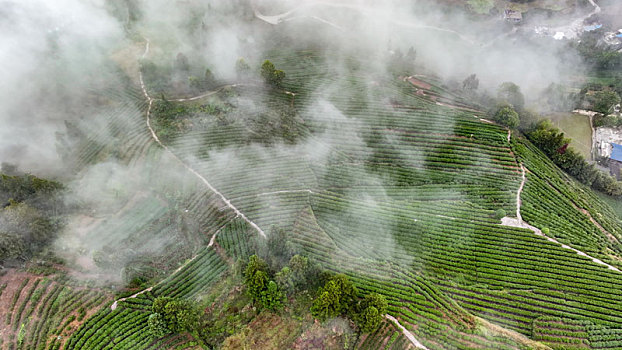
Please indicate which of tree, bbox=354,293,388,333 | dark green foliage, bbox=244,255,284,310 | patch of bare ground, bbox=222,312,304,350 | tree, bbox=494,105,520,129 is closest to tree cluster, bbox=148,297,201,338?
patch of bare ground, bbox=222,312,304,350

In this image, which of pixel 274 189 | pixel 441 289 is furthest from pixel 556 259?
pixel 274 189

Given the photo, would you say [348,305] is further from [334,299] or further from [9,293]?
[9,293]

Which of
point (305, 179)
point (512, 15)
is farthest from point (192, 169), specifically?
point (512, 15)

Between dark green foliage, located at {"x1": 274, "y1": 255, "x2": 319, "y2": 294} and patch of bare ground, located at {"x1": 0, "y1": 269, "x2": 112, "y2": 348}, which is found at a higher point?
dark green foliage, located at {"x1": 274, "y1": 255, "x2": 319, "y2": 294}

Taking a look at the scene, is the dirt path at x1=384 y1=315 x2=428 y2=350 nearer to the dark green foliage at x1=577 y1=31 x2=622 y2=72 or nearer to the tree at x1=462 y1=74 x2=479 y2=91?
the tree at x1=462 y1=74 x2=479 y2=91

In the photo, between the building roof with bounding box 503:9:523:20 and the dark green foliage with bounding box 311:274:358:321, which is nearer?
the dark green foliage with bounding box 311:274:358:321

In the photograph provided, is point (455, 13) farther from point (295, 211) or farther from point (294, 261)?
point (294, 261)
